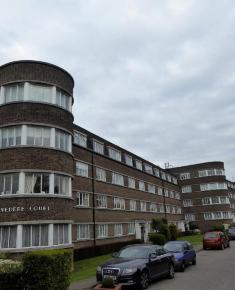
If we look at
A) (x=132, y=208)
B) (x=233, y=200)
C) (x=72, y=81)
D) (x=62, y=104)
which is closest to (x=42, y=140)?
(x=62, y=104)

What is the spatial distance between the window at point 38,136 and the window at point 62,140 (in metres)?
0.64

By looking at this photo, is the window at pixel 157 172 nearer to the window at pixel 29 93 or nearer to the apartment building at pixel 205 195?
the apartment building at pixel 205 195

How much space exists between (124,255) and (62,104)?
39.4ft

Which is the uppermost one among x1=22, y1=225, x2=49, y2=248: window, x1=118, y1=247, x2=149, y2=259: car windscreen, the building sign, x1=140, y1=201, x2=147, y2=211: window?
x1=140, y1=201, x2=147, y2=211: window

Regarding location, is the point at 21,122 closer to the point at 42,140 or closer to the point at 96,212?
the point at 42,140

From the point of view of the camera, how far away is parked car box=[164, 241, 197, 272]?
65.0ft

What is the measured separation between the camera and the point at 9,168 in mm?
21703

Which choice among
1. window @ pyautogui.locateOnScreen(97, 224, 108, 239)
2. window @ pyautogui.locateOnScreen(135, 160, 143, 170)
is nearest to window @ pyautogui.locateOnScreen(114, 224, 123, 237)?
window @ pyautogui.locateOnScreen(97, 224, 108, 239)

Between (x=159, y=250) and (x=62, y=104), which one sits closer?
(x=159, y=250)

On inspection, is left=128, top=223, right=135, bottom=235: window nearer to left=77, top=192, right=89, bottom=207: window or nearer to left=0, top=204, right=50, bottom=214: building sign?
left=77, top=192, right=89, bottom=207: window

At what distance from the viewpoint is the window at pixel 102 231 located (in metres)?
34.0

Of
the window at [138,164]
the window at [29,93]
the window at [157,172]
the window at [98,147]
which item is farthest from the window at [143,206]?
the window at [29,93]

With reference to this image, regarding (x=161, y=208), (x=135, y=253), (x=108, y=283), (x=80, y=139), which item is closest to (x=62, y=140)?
(x=80, y=139)

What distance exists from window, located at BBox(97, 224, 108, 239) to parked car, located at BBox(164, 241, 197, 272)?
41.4ft
